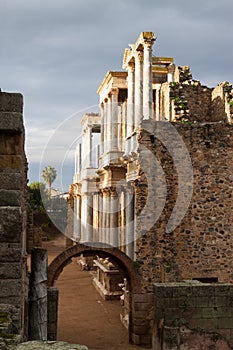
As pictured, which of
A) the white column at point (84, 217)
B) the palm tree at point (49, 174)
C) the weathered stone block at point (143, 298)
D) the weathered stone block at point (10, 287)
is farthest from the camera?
the palm tree at point (49, 174)

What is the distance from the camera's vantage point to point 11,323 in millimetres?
5543

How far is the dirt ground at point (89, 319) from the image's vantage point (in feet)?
53.2

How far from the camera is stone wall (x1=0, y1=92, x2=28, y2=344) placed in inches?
262

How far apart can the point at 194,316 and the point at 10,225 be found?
7.36m

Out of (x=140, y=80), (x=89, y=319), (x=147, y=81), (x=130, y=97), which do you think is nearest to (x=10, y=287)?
(x=89, y=319)

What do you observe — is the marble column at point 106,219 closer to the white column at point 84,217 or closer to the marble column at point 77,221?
the white column at point 84,217

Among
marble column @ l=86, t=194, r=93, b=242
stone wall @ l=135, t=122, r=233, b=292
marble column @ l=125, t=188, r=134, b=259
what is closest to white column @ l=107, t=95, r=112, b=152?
marble column @ l=125, t=188, r=134, b=259

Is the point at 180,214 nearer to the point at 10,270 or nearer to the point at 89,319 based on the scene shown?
the point at 89,319

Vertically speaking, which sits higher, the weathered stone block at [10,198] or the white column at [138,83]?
the white column at [138,83]

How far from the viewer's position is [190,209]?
16531 mm

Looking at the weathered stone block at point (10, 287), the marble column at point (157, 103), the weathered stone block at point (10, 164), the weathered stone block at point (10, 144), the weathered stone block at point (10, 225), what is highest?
the marble column at point (157, 103)

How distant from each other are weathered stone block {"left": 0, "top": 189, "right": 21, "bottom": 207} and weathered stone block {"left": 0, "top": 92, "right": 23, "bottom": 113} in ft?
4.04

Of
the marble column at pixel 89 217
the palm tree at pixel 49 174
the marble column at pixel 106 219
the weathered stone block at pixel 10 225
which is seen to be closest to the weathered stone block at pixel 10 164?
the weathered stone block at pixel 10 225

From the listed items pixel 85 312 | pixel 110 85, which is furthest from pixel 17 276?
pixel 110 85
